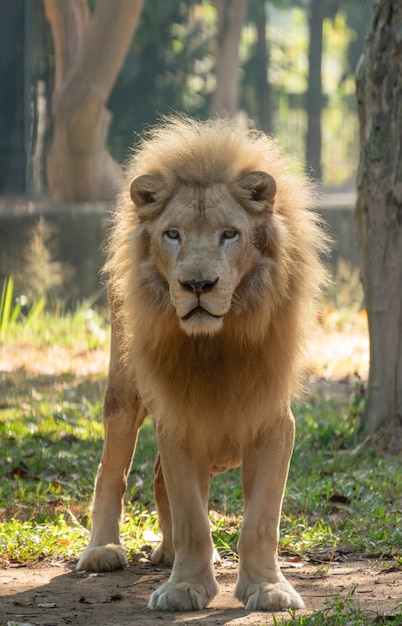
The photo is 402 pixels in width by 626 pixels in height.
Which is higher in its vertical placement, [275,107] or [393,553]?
[275,107]

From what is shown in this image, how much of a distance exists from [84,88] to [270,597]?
A: 34.4 feet

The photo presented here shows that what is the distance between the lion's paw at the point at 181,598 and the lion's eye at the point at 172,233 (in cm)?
134

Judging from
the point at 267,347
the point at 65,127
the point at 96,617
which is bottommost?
the point at 96,617

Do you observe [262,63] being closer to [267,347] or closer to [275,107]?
[275,107]

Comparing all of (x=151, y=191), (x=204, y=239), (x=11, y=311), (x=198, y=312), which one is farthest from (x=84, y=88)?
(x=198, y=312)

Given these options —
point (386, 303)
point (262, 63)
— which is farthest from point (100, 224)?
point (262, 63)

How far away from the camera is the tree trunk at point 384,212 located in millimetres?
7016

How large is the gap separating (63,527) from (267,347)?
1821mm

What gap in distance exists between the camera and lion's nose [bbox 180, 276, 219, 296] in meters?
3.88

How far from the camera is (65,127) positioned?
1380 centimetres

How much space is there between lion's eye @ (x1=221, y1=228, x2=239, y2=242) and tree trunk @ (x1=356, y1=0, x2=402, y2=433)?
123 inches

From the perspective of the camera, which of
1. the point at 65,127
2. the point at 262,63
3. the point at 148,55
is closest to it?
the point at 65,127

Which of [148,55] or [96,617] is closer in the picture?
[96,617]

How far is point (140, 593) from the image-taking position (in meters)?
4.57
